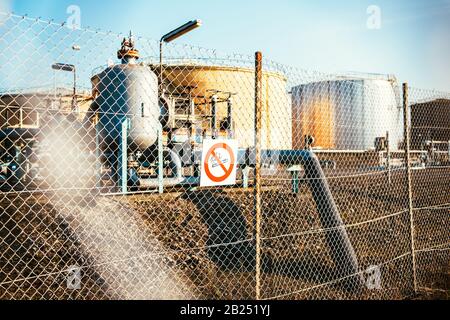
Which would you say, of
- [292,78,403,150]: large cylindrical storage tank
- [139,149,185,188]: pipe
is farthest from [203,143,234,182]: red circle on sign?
Answer: [292,78,403,150]: large cylindrical storage tank

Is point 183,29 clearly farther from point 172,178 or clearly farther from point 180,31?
point 172,178

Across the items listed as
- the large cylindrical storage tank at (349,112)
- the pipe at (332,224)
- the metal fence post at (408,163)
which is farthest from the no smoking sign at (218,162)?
the large cylindrical storage tank at (349,112)

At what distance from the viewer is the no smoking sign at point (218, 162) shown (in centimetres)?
303

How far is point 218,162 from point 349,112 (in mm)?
20557

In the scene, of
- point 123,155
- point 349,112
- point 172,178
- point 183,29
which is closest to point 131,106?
point 123,155

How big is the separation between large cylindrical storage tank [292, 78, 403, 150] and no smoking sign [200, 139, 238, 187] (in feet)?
61.4

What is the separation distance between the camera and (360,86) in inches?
883

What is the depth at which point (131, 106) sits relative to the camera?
7.63 meters

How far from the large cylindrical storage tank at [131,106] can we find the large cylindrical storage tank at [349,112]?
14.9 meters

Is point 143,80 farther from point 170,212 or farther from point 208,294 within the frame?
point 208,294

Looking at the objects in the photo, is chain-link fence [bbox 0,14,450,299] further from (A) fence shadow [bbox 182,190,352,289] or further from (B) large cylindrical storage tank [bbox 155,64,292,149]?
(B) large cylindrical storage tank [bbox 155,64,292,149]

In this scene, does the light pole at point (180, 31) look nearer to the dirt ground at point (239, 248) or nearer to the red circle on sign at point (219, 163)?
the dirt ground at point (239, 248)

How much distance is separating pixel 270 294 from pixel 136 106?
511cm
